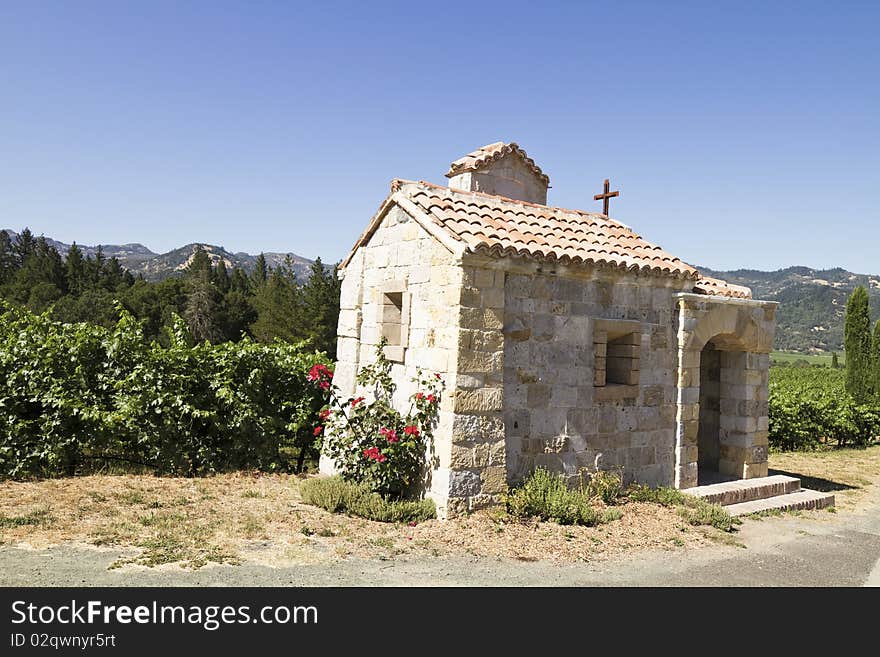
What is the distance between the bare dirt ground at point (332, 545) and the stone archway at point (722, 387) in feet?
5.37

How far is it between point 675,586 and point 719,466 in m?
5.36

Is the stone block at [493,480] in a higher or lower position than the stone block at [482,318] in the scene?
lower

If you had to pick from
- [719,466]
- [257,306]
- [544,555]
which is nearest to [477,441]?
[544,555]

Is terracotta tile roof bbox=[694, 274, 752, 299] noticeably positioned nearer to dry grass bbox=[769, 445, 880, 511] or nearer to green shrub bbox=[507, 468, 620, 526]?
dry grass bbox=[769, 445, 880, 511]

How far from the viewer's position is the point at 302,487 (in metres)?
8.09

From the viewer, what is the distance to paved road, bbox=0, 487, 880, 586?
203 inches

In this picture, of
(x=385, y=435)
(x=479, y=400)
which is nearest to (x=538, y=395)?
(x=479, y=400)

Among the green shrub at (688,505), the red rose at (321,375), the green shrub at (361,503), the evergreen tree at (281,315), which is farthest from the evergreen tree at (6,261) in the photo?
the green shrub at (688,505)

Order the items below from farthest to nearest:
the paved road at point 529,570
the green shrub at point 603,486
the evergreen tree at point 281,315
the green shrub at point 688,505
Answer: the evergreen tree at point 281,315 < the green shrub at point 603,486 < the green shrub at point 688,505 < the paved road at point 529,570

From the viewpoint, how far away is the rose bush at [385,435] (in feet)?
24.8

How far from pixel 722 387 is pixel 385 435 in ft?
20.2

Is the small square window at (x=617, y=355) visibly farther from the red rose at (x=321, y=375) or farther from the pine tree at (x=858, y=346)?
the pine tree at (x=858, y=346)

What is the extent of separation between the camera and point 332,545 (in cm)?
638

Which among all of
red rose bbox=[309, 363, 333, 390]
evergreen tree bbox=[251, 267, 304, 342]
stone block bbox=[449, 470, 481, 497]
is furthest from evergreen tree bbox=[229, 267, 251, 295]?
stone block bbox=[449, 470, 481, 497]
